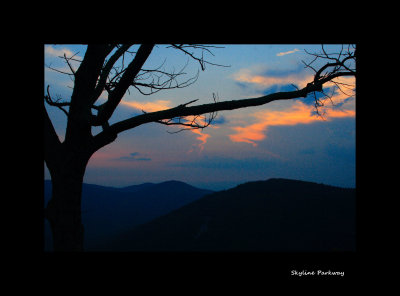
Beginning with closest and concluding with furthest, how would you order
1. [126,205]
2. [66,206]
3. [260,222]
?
[66,206] < [260,222] < [126,205]

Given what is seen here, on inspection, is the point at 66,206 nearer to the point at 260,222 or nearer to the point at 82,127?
the point at 82,127

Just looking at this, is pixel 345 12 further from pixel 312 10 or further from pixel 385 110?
pixel 385 110

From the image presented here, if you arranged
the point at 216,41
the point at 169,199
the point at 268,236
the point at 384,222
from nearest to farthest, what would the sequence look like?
the point at 384,222 → the point at 216,41 → the point at 268,236 → the point at 169,199

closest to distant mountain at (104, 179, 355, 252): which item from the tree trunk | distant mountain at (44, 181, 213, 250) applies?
distant mountain at (44, 181, 213, 250)

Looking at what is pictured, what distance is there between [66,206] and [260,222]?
96.7 feet

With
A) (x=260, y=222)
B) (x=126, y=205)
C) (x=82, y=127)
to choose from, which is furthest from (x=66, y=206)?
(x=126, y=205)

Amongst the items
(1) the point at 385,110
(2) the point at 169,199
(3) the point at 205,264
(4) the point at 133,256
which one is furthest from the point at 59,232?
(2) the point at 169,199

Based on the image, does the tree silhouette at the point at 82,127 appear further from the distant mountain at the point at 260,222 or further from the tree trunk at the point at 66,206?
the distant mountain at the point at 260,222

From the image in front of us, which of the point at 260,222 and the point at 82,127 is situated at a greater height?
the point at 82,127

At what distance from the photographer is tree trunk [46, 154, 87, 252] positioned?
12.7ft

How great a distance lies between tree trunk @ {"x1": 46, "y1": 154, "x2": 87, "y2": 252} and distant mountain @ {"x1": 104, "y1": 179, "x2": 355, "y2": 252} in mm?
22813

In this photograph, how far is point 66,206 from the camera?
3.88m

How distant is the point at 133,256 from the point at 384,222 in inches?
75.5

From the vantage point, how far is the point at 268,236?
28.0m
